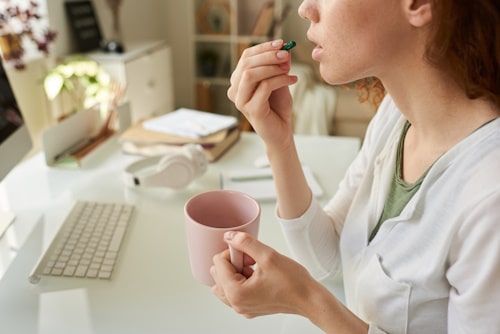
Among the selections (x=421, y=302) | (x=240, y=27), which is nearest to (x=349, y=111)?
(x=240, y=27)

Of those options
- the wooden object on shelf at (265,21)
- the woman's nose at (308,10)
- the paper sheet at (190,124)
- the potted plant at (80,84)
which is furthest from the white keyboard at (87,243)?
the wooden object on shelf at (265,21)

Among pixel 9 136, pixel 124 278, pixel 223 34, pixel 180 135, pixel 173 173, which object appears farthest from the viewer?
pixel 223 34

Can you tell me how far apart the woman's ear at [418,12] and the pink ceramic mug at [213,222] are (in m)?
0.32

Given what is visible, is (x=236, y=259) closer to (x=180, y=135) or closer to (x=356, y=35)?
(x=356, y=35)

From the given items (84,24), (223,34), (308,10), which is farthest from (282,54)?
(223,34)

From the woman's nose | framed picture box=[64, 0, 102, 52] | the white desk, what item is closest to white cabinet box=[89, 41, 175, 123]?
framed picture box=[64, 0, 102, 52]

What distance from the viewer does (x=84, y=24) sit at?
274cm

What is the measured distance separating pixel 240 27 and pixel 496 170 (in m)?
3.50

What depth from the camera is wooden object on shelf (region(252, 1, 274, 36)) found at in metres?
3.54

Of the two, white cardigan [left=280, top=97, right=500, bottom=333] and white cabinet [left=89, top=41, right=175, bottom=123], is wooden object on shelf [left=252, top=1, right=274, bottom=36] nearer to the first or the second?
white cabinet [left=89, top=41, right=175, bottom=123]

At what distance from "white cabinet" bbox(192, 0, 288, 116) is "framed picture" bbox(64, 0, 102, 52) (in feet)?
3.37

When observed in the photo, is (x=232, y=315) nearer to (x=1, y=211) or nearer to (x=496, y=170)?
(x=496, y=170)

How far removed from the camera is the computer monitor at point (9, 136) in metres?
0.97

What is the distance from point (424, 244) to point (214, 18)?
A: 3425 mm
